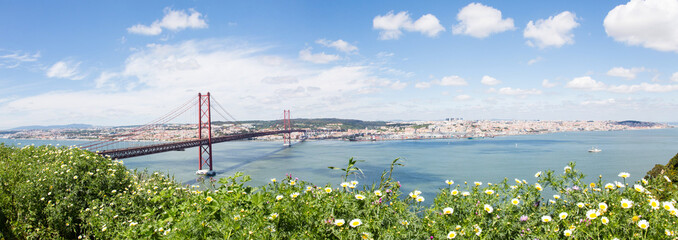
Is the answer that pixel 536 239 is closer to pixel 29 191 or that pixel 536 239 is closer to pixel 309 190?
pixel 309 190

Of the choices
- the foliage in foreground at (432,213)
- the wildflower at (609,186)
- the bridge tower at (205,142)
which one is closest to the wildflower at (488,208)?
the foliage in foreground at (432,213)

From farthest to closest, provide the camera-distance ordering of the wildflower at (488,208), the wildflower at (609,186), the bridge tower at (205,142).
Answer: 1. the bridge tower at (205,142)
2. the wildflower at (609,186)
3. the wildflower at (488,208)

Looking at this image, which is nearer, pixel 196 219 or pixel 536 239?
pixel 536 239

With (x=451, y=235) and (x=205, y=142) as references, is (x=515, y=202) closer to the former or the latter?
(x=451, y=235)

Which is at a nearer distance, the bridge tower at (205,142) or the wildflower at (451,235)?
the wildflower at (451,235)

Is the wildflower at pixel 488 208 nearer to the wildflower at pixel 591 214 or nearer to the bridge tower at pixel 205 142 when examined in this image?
the wildflower at pixel 591 214

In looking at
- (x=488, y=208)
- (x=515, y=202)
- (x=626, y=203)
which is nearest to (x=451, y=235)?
(x=488, y=208)

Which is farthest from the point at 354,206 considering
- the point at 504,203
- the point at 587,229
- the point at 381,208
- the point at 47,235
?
the point at 47,235

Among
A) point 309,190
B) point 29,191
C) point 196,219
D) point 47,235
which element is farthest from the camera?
point 29,191

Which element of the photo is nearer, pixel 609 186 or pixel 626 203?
pixel 626 203

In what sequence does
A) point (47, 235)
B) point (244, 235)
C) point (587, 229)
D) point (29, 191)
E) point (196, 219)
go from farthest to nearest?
point (29, 191)
point (47, 235)
point (196, 219)
point (587, 229)
point (244, 235)

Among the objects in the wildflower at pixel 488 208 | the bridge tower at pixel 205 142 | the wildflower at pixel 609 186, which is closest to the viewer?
the wildflower at pixel 488 208
